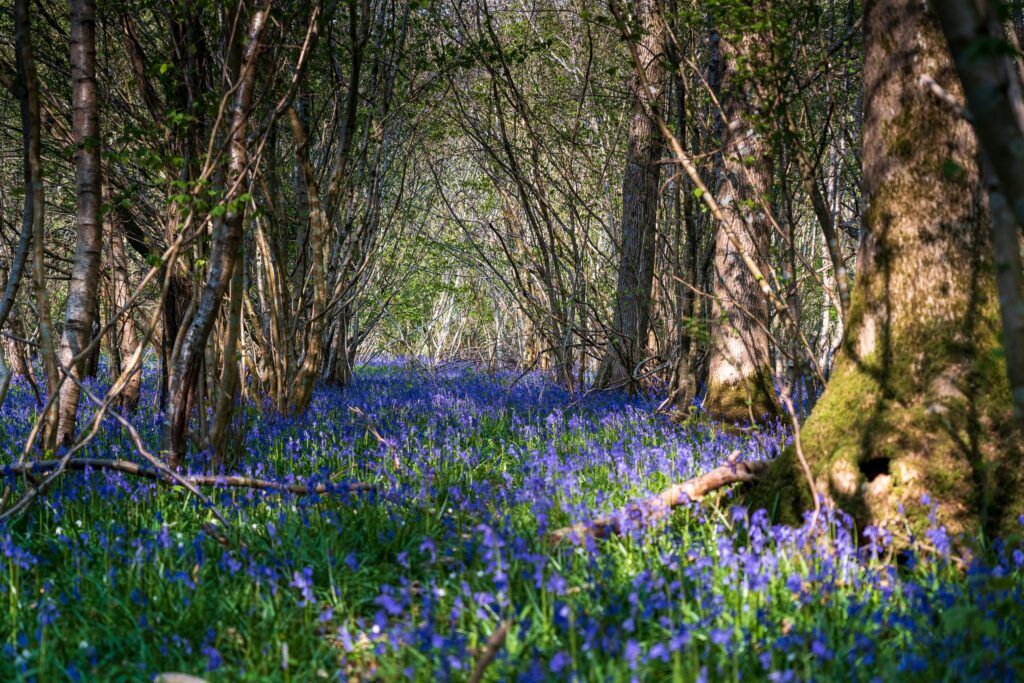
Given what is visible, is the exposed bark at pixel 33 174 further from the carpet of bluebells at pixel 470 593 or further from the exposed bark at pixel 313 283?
the exposed bark at pixel 313 283

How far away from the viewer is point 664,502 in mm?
3715

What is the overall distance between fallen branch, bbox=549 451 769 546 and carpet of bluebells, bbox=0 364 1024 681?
0.22ft

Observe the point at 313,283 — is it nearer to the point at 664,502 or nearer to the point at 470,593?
the point at 664,502

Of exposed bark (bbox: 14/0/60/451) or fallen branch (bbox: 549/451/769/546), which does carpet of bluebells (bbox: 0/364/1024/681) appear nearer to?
fallen branch (bbox: 549/451/769/546)

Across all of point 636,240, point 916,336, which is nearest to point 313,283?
point 636,240

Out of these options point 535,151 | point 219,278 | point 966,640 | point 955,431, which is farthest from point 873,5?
point 535,151

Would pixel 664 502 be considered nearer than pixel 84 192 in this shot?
Yes

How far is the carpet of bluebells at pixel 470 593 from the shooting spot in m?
2.32

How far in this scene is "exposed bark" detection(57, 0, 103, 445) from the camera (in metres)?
4.73

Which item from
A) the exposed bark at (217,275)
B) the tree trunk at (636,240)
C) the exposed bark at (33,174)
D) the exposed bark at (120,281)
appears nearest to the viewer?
the exposed bark at (33,174)

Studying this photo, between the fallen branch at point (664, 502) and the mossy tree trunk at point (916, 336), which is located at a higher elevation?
the mossy tree trunk at point (916, 336)

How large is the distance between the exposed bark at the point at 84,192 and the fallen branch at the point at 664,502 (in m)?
3.14

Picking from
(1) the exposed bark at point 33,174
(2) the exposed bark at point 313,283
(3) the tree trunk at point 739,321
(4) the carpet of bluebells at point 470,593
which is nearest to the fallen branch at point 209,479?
(4) the carpet of bluebells at point 470,593

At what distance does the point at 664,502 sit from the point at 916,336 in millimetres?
1338
